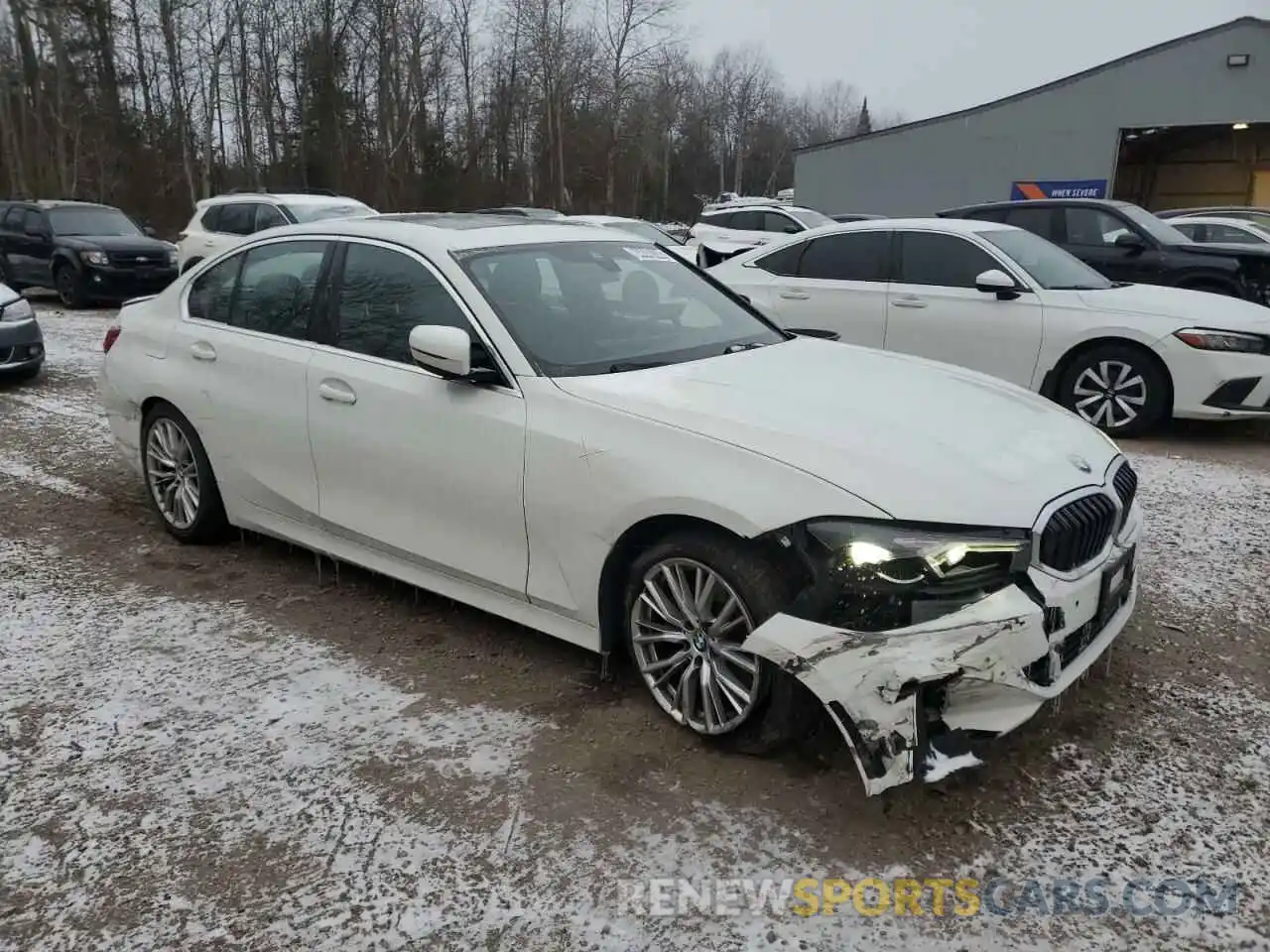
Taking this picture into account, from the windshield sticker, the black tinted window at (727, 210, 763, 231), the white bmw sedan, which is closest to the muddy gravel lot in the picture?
the white bmw sedan

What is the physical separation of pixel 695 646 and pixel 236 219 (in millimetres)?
13179

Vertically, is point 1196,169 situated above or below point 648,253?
above

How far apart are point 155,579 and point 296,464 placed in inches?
41.3

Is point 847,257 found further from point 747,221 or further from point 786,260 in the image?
point 747,221

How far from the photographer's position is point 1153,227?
9.83 meters

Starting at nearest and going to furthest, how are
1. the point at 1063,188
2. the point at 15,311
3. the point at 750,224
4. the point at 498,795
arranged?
the point at 498,795
the point at 15,311
the point at 750,224
the point at 1063,188

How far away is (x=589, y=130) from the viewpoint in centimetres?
5050

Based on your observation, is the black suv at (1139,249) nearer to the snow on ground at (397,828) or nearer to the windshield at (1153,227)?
the windshield at (1153,227)

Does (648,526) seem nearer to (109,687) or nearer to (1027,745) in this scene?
(1027,745)

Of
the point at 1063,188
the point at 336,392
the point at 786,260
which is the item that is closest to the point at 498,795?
the point at 336,392

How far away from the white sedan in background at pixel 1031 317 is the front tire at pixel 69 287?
11.8 metres

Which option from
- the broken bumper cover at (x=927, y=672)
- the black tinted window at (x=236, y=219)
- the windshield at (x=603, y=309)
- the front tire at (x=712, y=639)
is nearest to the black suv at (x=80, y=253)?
the black tinted window at (x=236, y=219)

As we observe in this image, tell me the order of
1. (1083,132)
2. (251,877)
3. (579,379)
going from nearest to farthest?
(251,877), (579,379), (1083,132)

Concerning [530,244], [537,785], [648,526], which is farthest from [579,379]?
[537,785]
